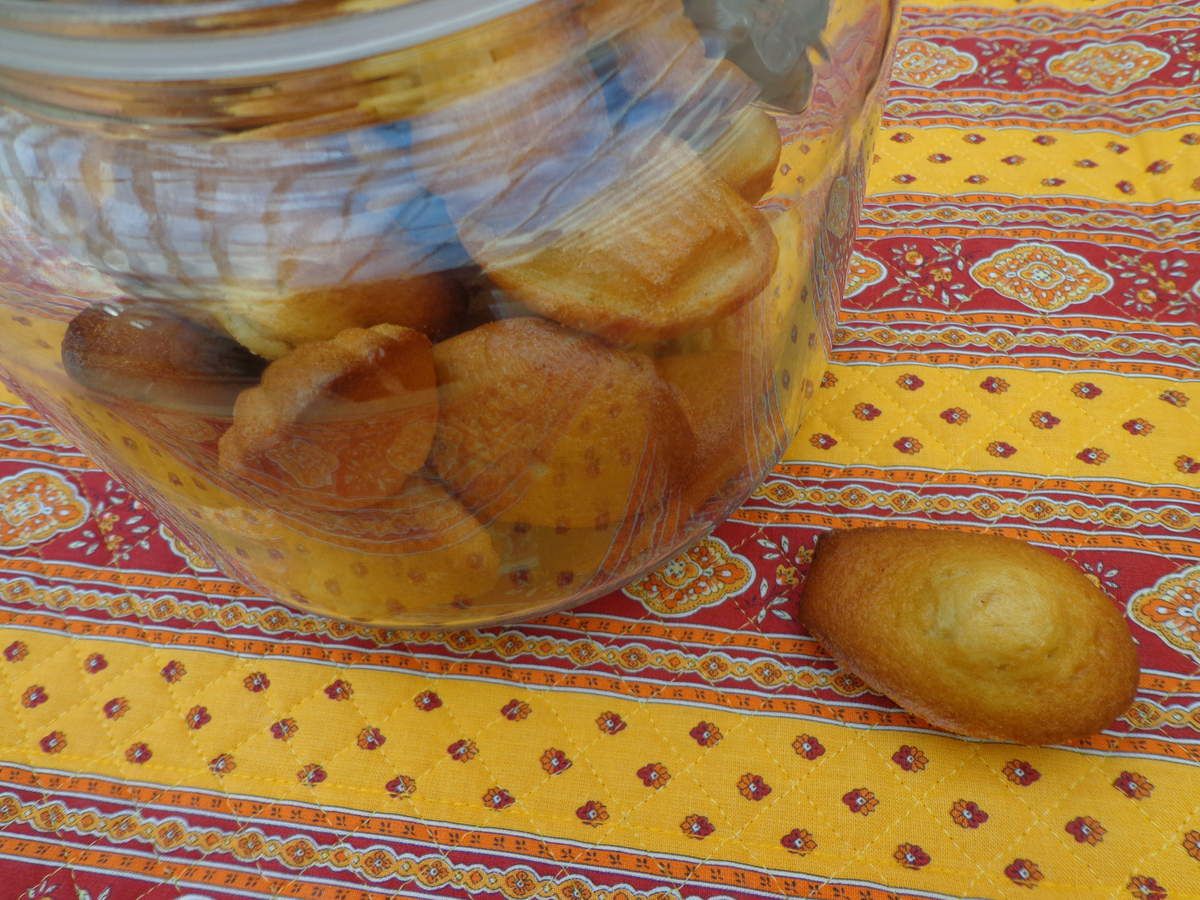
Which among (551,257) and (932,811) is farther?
(932,811)

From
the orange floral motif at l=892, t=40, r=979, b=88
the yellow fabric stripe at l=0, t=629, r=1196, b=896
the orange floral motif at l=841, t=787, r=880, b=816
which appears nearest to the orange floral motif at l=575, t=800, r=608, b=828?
the yellow fabric stripe at l=0, t=629, r=1196, b=896

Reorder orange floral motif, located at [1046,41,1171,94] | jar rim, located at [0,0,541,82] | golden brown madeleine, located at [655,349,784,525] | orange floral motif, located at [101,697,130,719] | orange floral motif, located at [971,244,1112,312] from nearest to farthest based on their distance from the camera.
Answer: jar rim, located at [0,0,541,82], golden brown madeleine, located at [655,349,784,525], orange floral motif, located at [101,697,130,719], orange floral motif, located at [971,244,1112,312], orange floral motif, located at [1046,41,1171,94]

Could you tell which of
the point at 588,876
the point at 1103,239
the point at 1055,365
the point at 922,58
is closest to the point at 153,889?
the point at 588,876

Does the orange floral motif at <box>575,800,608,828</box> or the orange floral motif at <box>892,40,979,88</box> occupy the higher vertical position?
the orange floral motif at <box>892,40,979,88</box>

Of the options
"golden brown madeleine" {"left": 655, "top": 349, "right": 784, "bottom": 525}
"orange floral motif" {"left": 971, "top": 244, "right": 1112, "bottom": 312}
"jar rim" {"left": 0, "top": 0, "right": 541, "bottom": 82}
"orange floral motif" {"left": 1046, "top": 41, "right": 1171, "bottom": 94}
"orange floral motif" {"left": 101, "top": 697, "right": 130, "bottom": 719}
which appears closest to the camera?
"jar rim" {"left": 0, "top": 0, "right": 541, "bottom": 82}

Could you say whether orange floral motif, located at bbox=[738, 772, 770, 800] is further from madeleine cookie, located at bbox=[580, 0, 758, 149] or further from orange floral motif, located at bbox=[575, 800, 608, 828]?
madeleine cookie, located at bbox=[580, 0, 758, 149]

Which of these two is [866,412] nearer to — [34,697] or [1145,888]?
[1145,888]

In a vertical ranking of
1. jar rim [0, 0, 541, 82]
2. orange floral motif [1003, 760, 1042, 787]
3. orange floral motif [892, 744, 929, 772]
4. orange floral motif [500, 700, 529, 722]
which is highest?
jar rim [0, 0, 541, 82]

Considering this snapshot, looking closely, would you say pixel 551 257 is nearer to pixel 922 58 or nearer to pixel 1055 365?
pixel 1055 365
